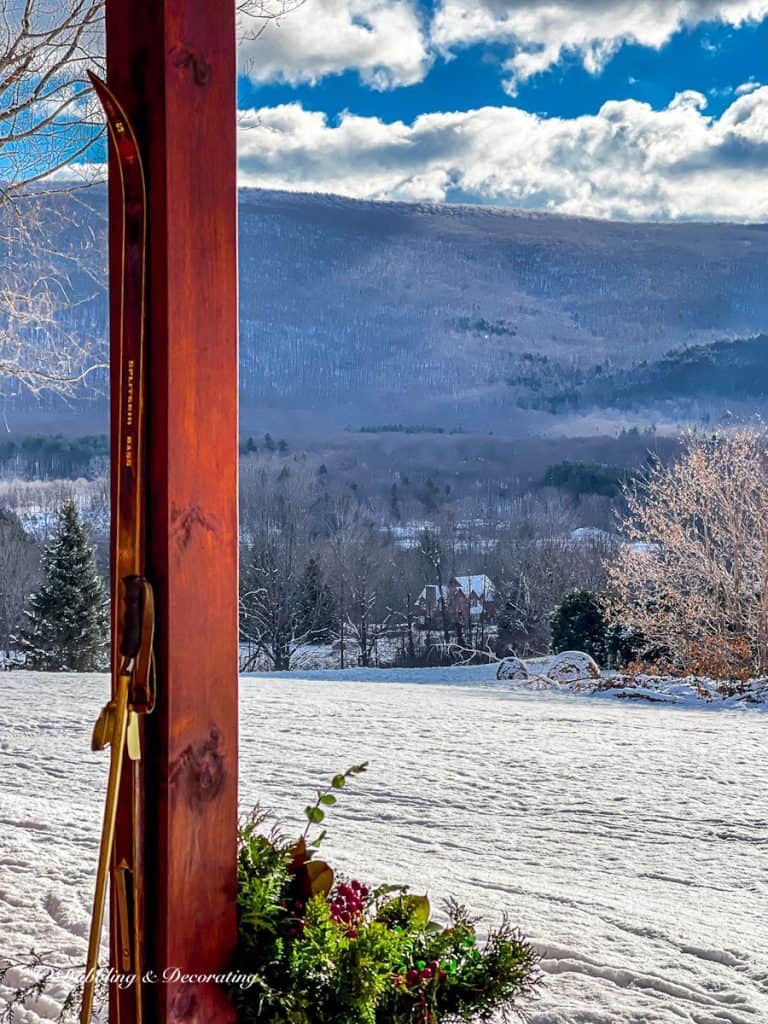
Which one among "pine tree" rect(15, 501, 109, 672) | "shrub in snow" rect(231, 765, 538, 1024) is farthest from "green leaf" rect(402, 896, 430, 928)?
"pine tree" rect(15, 501, 109, 672)

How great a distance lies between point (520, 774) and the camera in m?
5.05

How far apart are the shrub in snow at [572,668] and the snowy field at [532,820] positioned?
84 centimetres

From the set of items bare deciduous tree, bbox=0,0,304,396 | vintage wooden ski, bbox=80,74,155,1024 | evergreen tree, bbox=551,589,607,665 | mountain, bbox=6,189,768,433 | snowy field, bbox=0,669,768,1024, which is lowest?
snowy field, bbox=0,669,768,1024

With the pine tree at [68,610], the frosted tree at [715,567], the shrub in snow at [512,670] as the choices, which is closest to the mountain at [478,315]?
the pine tree at [68,610]

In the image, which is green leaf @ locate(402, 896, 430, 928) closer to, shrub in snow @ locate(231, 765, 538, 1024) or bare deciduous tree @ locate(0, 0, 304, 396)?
shrub in snow @ locate(231, 765, 538, 1024)

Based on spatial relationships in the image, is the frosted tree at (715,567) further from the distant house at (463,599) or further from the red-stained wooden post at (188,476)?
the distant house at (463,599)

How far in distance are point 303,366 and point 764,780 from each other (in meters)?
32.7

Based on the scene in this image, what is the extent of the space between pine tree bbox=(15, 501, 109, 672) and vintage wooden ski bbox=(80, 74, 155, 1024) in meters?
13.9

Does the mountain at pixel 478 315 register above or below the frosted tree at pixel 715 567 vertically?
above

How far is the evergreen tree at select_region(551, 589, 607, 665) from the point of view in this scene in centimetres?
1185

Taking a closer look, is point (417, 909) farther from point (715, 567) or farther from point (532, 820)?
point (715, 567)

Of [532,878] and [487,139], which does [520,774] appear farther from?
[487,139]

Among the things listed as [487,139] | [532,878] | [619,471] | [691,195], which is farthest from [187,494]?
[691,195]

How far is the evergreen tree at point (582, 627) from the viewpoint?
1185 cm
